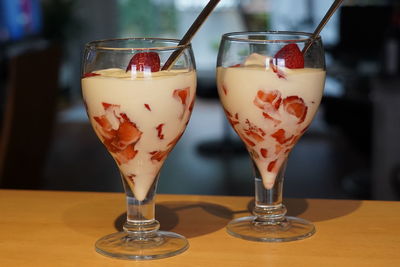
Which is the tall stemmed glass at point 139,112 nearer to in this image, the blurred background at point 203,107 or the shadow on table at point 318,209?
the shadow on table at point 318,209

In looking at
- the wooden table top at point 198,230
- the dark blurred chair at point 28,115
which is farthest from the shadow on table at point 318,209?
the dark blurred chair at point 28,115

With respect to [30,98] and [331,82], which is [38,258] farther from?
[331,82]

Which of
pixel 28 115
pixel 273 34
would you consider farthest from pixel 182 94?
pixel 28 115

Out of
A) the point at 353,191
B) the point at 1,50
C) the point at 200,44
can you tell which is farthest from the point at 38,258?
the point at 200,44

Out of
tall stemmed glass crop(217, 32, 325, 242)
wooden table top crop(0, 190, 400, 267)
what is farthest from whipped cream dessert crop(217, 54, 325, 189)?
wooden table top crop(0, 190, 400, 267)

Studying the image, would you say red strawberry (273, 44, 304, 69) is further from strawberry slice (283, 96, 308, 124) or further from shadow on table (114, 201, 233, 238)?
shadow on table (114, 201, 233, 238)

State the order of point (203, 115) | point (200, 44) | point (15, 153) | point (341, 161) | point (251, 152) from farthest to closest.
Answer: point (200, 44) → point (203, 115) → point (341, 161) → point (15, 153) → point (251, 152)
